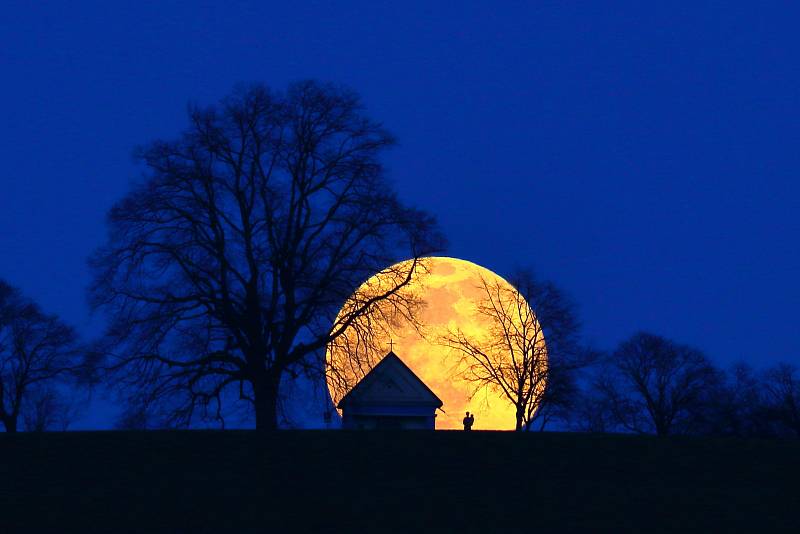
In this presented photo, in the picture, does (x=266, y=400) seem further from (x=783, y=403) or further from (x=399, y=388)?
(x=783, y=403)

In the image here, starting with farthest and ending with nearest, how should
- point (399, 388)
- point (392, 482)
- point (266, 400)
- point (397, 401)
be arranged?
point (399, 388) < point (397, 401) < point (266, 400) < point (392, 482)

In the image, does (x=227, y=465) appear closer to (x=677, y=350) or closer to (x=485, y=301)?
(x=485, y=301)

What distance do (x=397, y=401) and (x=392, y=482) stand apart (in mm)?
34185

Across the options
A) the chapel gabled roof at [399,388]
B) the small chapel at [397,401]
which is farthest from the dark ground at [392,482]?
the chapel gabled roof at [399,388]

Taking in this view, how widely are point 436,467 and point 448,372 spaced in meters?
38.6

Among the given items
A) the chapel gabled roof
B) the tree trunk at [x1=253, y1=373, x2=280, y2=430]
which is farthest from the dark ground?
the chapel gabled roof

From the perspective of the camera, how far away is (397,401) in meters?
59.2

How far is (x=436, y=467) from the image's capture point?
26641mm

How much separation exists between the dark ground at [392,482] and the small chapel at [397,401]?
→ 28054 millimetres

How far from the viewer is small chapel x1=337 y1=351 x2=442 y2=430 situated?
58.7 meters

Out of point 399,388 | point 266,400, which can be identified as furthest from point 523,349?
point 266,400

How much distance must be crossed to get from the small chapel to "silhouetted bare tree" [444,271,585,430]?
500cm

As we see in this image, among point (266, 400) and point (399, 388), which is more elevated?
point (399, 388)

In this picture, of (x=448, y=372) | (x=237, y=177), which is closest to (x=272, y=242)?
(x=237, y=177)
